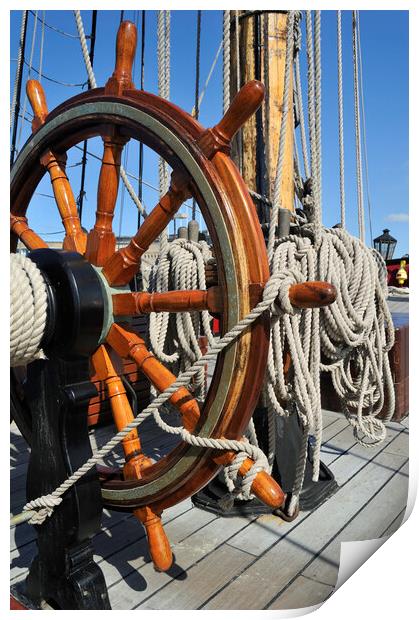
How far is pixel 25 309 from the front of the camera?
1145 mm

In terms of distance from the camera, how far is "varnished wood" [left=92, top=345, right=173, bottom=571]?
50.6 inches

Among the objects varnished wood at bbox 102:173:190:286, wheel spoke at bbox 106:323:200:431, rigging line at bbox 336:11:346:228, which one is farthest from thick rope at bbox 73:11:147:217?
rigging line at bbox 336:11:346:228

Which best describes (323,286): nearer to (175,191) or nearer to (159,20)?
(175,191)

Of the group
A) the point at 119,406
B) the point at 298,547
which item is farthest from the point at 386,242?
the point at 119,406

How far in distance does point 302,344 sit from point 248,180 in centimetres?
71

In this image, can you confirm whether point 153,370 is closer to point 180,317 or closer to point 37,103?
point 180,317

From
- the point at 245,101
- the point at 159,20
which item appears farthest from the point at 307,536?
the point at 159,20

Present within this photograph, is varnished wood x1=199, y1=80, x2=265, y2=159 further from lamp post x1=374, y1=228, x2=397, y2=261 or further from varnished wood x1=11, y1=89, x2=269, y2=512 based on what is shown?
lamp post x1=374, y1=228, x2=397, y2=261

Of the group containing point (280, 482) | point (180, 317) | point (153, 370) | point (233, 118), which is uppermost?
point (233, 118)

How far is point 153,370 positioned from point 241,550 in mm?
715

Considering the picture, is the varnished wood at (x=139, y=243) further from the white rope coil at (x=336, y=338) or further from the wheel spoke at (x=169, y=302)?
the white rope coil at (x=336, y=338)

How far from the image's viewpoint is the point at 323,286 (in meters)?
1.01

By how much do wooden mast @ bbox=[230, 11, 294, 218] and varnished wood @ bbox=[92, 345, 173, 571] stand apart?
818mm

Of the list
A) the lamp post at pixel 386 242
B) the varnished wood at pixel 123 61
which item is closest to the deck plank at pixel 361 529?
the varnished wood at pixel 123 61
